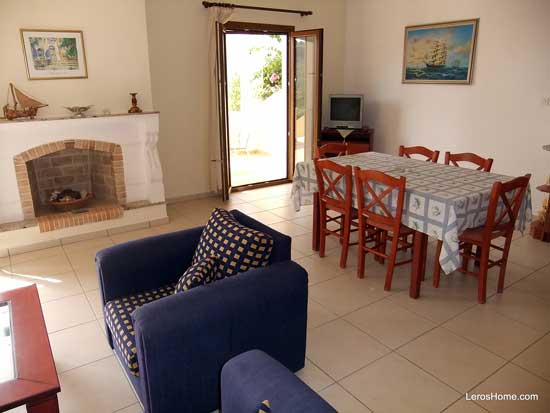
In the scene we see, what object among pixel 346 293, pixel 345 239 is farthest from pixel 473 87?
pixel 346 293

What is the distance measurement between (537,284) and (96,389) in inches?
123

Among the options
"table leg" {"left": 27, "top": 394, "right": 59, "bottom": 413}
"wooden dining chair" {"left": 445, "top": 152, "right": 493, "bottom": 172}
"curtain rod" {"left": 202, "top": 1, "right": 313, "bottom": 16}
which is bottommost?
"table leg" {"left": 27, "top": 394, "right": 59, "bottom": 413}

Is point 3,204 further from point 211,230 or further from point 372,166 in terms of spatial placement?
point 372,166

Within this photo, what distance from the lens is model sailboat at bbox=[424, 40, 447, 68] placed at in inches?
201

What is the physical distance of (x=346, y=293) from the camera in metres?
3.16

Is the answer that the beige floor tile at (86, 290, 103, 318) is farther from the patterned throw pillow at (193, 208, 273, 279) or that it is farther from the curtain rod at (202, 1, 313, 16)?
the curtain rod at (202, 1, 313, 16)

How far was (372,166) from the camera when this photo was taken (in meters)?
3.65

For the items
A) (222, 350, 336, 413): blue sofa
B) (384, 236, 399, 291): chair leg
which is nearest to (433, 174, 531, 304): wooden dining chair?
(384, 236, 399, 291): chair leg

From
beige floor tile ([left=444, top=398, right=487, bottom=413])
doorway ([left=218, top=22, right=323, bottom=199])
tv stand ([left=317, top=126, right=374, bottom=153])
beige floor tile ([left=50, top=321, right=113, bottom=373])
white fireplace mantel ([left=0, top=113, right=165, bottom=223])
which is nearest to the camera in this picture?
beige floor tile ([left=444, top=398, right=487, bottom=413])

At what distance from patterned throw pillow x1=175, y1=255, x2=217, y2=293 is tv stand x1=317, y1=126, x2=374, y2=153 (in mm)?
4053

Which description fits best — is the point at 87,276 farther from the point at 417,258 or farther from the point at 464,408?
the point at 464,408

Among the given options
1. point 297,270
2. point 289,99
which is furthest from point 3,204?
point 289,99

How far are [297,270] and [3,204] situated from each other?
3.14 m

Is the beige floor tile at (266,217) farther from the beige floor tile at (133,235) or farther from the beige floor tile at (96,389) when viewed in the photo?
the beige floor tile at (96,389)
